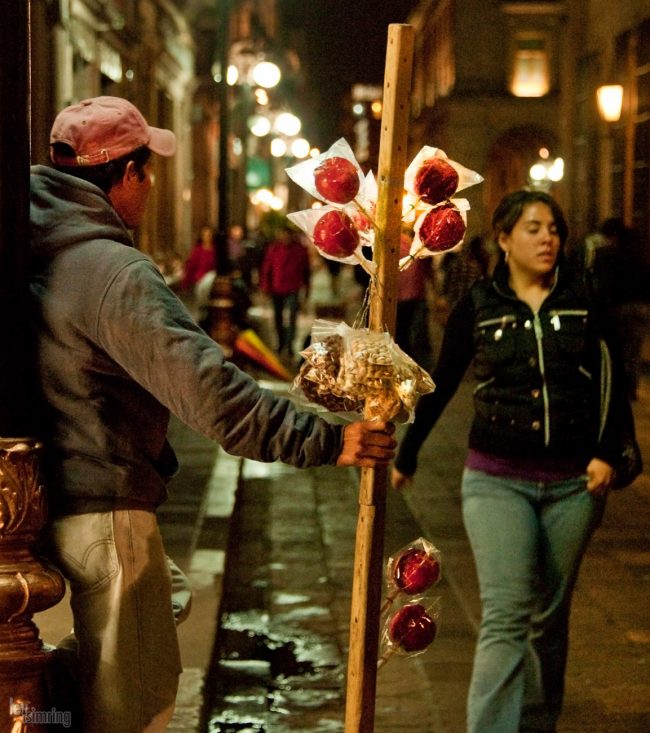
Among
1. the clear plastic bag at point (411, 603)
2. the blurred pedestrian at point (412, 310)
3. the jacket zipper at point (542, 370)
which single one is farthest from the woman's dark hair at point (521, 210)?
the blurred pedestrian at point (412, 310)

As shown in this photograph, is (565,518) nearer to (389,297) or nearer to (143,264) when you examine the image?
(389,297)

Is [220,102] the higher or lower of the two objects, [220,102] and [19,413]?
the higher

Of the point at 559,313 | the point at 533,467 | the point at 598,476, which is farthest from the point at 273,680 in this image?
the point at 559,313

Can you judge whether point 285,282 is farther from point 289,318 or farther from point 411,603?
point 411,603

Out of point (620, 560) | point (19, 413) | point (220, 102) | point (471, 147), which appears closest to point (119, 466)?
point (19, 413)

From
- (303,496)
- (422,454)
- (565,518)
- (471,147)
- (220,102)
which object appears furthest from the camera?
(471,147)

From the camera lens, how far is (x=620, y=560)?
7770 mm

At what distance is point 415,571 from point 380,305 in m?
0.74

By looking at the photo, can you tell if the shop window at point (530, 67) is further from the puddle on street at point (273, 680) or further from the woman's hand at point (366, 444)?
the woman's hand at point (366, 444)

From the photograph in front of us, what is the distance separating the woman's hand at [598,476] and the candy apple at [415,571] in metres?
1.12

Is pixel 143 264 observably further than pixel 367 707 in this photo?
No

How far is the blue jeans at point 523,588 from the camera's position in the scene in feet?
14.4

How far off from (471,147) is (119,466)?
4225cm

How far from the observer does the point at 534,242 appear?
4574 millimetres
